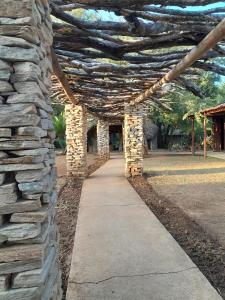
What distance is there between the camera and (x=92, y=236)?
530 centimetres

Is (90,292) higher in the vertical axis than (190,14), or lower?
lower

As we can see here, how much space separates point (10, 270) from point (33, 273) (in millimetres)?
128

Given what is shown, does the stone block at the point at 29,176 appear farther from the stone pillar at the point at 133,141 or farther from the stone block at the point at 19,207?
the stone pillar at the point at 133,141

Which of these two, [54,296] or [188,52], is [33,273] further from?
[188,52]

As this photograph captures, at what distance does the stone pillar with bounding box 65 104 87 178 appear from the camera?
1284cm

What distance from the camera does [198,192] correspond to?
9.59 m

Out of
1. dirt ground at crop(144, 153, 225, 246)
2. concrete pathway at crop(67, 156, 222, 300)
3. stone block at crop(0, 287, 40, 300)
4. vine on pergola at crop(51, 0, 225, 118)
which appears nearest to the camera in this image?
stone block at crop(0, 287, 40, 300)

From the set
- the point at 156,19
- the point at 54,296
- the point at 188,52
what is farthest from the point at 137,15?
the point at 54,296

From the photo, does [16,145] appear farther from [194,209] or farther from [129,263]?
[194,209]

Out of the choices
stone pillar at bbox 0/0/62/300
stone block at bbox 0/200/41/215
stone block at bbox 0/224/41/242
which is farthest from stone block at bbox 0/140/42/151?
stone block at bbox 0/224/41/242

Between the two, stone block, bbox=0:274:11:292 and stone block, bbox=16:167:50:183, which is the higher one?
stone block, bbox=16:167:50:183

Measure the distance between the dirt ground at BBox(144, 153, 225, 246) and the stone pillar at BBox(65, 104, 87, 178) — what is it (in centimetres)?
252

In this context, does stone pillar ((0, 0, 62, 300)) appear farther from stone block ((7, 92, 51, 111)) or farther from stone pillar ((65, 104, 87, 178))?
stone pillar ((65, 104, 87, 178))

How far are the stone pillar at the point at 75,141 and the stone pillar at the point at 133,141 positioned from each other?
5.19ft
